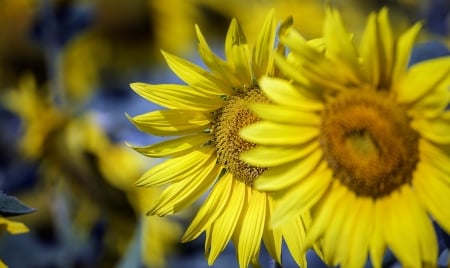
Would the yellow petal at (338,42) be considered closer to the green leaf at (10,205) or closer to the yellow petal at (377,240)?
the yellow petal at (377,240)

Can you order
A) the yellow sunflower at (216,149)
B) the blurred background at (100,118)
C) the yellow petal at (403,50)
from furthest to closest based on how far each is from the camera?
1. the blurred background at (100,118)
2. the yellow sunflower at (216,149)
3. the yellow petal at (403,50)

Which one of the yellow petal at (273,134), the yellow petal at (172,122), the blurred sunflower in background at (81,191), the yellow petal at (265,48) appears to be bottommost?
the blurred sunflower in background at (81,191)

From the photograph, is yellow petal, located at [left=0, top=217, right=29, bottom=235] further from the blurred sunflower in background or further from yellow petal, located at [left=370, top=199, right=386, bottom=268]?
the blurred sunflower in background

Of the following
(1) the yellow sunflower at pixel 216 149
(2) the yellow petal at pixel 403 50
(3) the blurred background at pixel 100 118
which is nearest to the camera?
(2) the yellow petal at pixel 403 50

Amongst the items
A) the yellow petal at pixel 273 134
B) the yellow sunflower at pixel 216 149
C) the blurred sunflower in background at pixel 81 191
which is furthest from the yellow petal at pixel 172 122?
the blurred sunflower in background at pixel 81 191

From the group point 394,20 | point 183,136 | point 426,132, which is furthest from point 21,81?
point 426,132

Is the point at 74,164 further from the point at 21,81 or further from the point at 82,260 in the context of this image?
the point at 21,81
